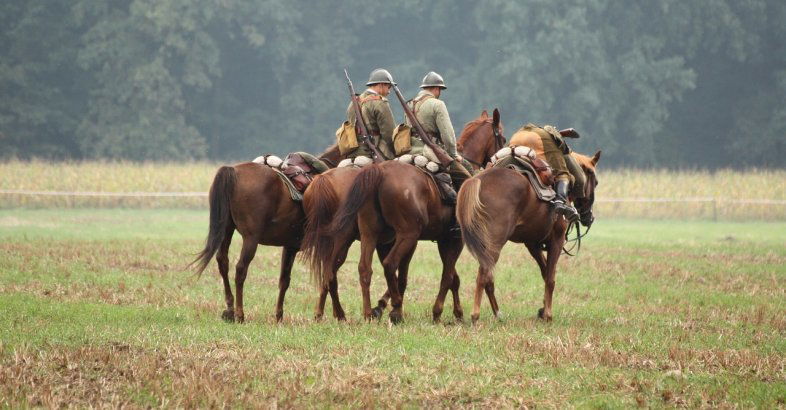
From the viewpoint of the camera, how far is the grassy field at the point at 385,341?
8.73 meters

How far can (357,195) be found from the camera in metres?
12.5

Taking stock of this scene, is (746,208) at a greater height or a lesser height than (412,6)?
lesser

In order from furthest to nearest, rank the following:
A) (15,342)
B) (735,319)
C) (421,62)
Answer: (421,62) → (735,319) → (15,342)

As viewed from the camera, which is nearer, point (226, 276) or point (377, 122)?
point (226, 276)

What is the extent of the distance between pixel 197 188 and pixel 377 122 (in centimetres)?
2838

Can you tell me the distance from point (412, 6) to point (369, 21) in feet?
7.87

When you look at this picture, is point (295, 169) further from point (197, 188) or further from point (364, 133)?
point (197, 188)

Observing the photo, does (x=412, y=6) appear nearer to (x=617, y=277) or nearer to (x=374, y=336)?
(x=617, y=277)

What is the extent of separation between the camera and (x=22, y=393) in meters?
8.36

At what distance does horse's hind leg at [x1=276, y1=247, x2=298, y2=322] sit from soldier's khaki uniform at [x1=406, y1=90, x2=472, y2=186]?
173 centimetres

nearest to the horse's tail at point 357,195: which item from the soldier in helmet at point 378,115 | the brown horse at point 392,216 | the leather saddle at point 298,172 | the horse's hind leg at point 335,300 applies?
Answer: the brown horse at point 392,216

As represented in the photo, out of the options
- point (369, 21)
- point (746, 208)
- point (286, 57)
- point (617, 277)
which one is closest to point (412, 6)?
point (369, 21)

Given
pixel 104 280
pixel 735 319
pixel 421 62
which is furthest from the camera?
pixel 421 62

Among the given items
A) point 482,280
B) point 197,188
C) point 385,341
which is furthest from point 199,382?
point 197,188
